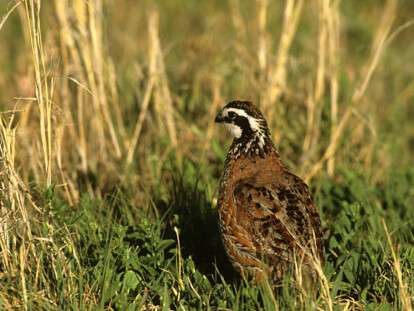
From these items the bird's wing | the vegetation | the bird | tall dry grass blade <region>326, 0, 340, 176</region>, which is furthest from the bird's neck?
tall dry grass blade <region>326, 0, 340, 176</region>

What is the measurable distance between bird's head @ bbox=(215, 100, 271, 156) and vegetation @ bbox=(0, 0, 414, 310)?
757mm

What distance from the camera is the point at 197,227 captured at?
20.0 ft

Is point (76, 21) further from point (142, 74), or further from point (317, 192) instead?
point (317, 192)

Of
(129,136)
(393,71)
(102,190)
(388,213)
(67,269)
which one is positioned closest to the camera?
(67,269)

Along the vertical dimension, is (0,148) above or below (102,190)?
above

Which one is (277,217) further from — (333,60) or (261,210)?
(333,60)

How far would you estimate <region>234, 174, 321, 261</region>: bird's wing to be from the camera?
5082 millimetres

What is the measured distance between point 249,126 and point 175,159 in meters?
1.60

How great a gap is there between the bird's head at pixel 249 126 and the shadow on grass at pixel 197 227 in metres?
0.65

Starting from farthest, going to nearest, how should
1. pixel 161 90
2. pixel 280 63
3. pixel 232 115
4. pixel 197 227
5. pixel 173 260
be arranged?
1. pixel 161 90
2. pixel 280 63
3. pixel 197 227
4. pixel 232 115
5. pixel 173 260

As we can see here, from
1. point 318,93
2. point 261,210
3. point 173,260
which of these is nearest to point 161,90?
point 318,93

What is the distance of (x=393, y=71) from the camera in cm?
1005

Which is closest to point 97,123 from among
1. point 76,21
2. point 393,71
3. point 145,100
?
point 145,100

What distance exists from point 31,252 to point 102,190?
79.3 inches
